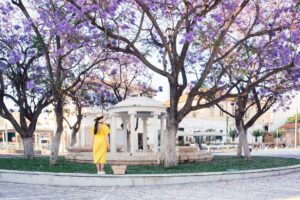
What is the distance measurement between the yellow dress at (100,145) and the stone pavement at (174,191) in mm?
1429

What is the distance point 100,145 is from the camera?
540 inches

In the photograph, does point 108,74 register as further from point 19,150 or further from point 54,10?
point 19,150

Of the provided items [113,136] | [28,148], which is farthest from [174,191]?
[28,148]

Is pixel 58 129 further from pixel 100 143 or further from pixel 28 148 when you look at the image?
pixel 28 148

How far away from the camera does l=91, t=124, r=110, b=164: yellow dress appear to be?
13.6 meters

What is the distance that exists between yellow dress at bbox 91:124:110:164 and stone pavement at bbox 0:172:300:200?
143 cm

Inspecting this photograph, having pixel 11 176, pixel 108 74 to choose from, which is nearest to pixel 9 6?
pixel 11 176

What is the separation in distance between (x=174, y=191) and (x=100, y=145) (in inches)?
120

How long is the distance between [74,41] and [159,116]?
5972mm

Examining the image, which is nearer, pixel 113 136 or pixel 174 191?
pixel 174 191

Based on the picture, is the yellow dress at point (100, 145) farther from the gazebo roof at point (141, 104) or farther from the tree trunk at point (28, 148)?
the tree trunk at point (28, 148)

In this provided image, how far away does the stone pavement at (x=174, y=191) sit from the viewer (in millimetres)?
10609

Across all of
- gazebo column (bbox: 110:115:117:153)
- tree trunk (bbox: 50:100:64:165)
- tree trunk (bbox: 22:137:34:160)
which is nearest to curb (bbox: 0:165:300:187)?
tree trunk (bbox: 50:100:64:165)

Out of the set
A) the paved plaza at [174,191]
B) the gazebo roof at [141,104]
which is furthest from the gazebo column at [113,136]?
the paved plaza at [174,191]
